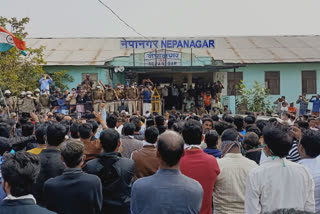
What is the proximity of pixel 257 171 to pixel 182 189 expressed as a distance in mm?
730

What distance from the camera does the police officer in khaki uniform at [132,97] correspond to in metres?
15.7

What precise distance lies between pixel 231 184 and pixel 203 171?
1.14 ft

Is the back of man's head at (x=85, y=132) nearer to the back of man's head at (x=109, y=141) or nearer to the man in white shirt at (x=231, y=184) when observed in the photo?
the back of man's head at (x=109, y=141)

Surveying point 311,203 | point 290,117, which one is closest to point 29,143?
point 311,203

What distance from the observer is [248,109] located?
20.4 metres

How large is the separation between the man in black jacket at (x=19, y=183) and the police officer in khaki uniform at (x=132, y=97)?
13327 millimetres

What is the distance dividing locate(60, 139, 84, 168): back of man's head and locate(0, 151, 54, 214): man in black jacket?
2.09 ft

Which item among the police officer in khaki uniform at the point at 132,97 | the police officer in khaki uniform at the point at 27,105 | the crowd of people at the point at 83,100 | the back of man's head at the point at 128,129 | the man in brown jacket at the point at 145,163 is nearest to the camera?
the man in brown jacket at the point at 145,163

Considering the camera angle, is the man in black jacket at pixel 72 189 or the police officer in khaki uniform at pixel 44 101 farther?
the police officer in khaki uniform at pixel 44 101

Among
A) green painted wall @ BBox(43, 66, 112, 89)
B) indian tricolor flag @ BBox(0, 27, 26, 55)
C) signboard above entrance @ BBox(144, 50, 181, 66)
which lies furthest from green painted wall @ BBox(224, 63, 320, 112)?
indian tricolor flag @ BBox(0, 27, 26, 55)

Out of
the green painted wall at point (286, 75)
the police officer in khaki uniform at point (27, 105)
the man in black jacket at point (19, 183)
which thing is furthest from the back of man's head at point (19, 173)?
the green painted wall at point (286, 75)

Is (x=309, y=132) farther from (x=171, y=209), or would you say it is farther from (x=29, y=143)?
(x=29, y=143)

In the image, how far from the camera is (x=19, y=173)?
2.26 meters

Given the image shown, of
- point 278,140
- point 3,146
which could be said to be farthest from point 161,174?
point 3,146
